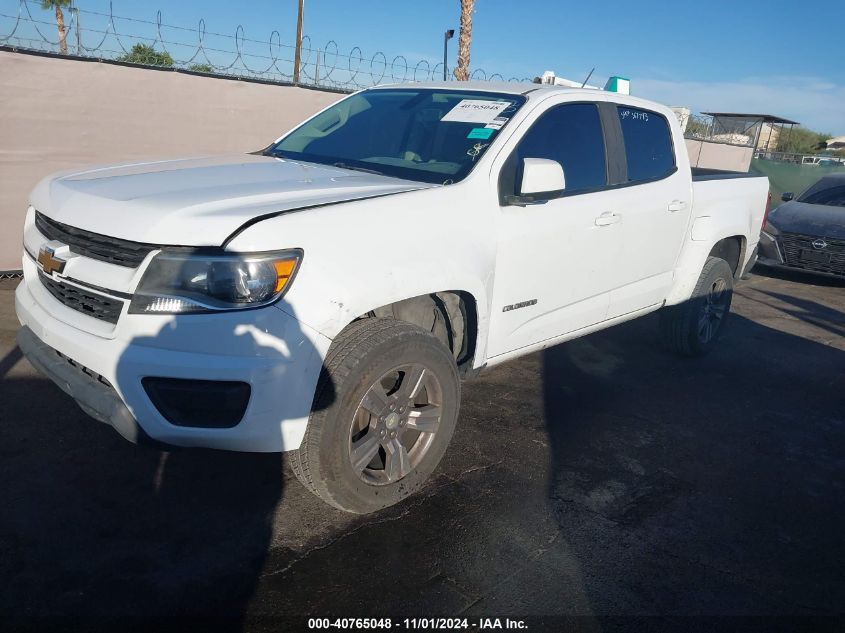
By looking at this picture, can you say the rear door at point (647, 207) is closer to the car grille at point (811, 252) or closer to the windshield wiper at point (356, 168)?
the windshield wiper at point (356, 168)

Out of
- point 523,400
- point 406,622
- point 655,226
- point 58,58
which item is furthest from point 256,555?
point 58,58

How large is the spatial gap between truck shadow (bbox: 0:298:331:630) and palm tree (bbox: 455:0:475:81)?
41.5ft

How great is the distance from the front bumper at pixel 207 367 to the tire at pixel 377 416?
124 mm

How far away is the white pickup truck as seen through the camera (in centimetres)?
246

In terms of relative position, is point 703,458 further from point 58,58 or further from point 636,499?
point 58,58

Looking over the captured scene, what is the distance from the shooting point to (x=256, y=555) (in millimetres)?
2762

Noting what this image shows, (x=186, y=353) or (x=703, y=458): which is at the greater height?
(x=186, y=353)

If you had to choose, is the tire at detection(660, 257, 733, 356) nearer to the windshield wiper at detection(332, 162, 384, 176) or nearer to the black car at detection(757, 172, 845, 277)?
the windshield wiper at detection(332, 162, 384, 176)

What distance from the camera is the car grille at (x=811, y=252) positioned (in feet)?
29.8

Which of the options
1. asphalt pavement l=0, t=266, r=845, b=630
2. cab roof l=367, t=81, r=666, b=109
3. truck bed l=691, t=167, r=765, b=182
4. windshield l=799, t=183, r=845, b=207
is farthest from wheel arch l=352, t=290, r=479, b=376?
windshield l=799, t=183, r=845, b=207

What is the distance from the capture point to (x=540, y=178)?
330 centimetres

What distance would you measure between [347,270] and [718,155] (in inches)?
703

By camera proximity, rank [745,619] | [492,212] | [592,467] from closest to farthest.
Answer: [745,619], [492,212], [592,467]

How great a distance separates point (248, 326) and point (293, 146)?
209cm
